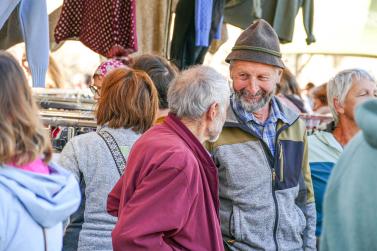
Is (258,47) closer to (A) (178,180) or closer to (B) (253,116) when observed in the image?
(B) (253,116)

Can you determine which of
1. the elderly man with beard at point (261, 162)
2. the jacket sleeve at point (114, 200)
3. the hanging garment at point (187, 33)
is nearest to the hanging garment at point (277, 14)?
the hanging garment at point (187, 33)

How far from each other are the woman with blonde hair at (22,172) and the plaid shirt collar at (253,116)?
140 cm

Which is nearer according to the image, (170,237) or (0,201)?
(0,201)

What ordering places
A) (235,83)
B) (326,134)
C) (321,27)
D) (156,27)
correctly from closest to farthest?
(235,83) → (326,134) → (156,27) → (321,27)

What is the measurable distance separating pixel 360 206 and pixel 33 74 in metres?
2.84

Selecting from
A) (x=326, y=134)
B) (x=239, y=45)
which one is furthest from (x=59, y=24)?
(x=326, y=134)

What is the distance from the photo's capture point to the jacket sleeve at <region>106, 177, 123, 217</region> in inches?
127

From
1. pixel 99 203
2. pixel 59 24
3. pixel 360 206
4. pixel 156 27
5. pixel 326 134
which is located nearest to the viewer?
pixel 360 206

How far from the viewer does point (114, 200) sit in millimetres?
3236

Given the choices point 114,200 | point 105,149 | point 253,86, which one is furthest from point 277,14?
point 114,200

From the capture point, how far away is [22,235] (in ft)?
7.80

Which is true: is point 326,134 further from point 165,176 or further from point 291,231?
point 165,176

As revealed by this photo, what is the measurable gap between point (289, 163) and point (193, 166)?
0.94 meters

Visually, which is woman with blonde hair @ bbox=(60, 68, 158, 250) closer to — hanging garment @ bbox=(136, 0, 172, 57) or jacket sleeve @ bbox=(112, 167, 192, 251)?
jacket sleeve @ bbox=(112, 167, 192, 251)
